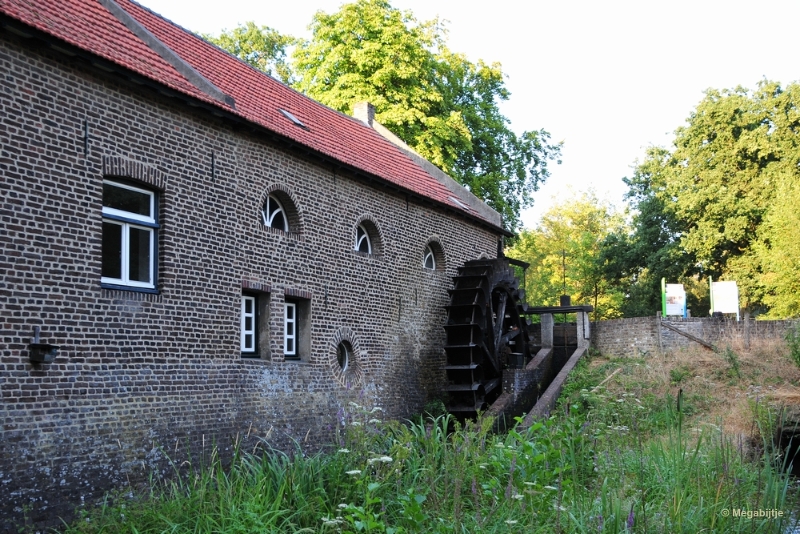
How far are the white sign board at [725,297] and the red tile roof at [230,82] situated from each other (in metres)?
9.36

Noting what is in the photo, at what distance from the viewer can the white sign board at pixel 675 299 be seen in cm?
2625

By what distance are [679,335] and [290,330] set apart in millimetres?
9989

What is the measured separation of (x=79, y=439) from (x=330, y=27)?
59.0ft

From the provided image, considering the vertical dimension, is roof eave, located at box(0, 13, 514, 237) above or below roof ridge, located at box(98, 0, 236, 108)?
below

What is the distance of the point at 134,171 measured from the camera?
32.8 feet

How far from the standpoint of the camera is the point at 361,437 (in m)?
8.10

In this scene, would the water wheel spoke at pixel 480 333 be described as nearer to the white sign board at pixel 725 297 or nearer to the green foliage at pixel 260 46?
the white sign board at pixel 725 297

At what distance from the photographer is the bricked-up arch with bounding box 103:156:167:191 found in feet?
31.7

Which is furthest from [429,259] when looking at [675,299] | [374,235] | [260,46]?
[260,46]

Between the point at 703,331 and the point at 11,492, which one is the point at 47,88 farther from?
the point at 703,331

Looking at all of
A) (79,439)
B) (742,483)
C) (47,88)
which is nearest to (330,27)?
(47,88)

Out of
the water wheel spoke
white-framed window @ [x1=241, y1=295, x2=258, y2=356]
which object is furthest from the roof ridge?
the water wheel spoke

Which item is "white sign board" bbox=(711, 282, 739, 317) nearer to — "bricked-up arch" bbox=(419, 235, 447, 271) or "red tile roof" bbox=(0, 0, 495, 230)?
"red tile roof" bbox=(0, 0, 495, 230)

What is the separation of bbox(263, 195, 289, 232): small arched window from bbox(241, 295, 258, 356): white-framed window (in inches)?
48.2
